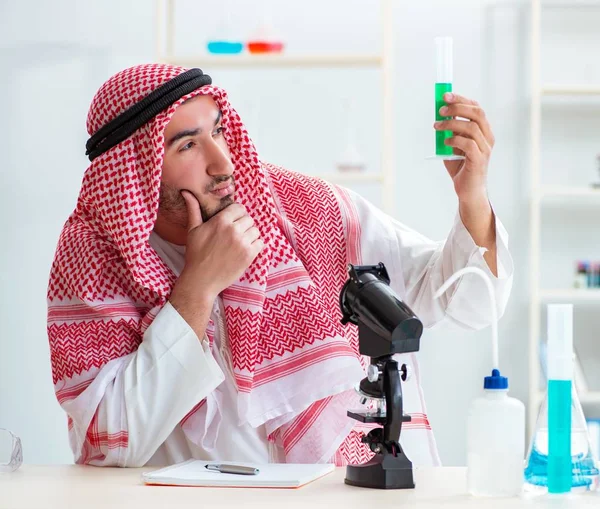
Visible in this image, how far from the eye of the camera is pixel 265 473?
1411mm

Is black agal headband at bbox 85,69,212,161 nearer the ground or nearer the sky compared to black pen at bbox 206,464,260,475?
nearer the sky

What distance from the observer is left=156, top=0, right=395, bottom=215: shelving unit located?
317 cm

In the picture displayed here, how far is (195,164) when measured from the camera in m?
1.81

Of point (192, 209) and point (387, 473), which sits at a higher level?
point (192, 209)

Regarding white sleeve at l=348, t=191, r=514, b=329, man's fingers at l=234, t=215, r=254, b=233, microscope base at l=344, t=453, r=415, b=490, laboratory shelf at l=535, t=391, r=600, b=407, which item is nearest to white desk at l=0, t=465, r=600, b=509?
microscope base at l=344, t=453, r=415, b=490

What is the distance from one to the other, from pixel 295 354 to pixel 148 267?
327 millimetres

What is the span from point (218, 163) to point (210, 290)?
30 centimetres

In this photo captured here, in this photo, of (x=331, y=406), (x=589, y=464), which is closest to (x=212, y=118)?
(x=331, y=406)

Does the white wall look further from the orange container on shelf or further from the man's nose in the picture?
the man's nose

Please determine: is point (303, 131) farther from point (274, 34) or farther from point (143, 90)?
point (143, 90)

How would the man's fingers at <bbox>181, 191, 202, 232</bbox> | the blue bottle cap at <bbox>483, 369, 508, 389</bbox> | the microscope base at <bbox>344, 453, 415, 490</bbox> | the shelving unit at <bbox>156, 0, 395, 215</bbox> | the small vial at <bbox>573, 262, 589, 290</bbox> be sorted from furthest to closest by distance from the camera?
1. the small vial at <bbox>573, 262, 589, 290</bbox>
2. the shelving unit at <bbox>156, 0, 395, 215</bbox>
3. the man's fingers at <bbox>181, 191, 202, 232</bbox>
4. the microscope base at <bbox>344, 453, 415, 490</bbox>
5. the blue bottle cap at <bbox>483, 369, 508, 389</bbox>

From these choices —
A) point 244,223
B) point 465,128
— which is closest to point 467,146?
point 465,128

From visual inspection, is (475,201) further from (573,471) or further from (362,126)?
(362,126)

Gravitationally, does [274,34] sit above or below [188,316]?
above
